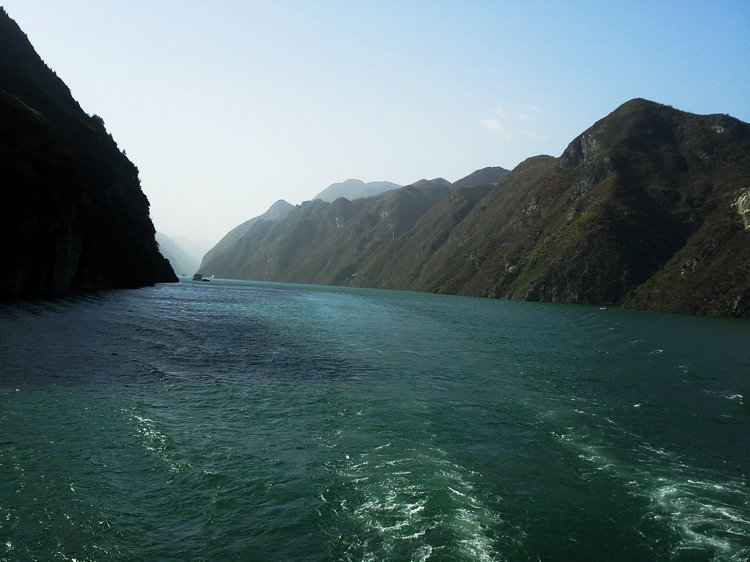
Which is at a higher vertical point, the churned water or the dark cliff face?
the dark cliff face

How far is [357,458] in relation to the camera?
19.8 meters

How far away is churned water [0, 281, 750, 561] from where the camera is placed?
44.4 feet

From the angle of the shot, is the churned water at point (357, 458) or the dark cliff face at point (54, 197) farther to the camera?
the dark cliff face at point (54, 197)

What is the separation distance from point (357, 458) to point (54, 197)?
85.7 metres

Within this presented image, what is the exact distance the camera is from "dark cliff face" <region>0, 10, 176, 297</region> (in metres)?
71.6

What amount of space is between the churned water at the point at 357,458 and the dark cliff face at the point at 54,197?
39.5 meters

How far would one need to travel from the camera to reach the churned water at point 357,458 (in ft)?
44.4

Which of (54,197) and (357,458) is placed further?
(54,197)

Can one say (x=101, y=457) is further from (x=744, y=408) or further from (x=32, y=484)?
(x=744, y=408)

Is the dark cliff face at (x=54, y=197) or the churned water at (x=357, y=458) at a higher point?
the dark cliff face at (x=54, y=197)

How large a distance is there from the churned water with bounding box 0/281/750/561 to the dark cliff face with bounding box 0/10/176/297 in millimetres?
39531

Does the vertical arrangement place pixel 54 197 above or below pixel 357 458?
above

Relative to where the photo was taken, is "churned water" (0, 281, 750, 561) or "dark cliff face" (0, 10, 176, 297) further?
"dark cliff face" (0, 10, 176, 297)

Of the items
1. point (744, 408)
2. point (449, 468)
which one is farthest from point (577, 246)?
point (449, 468)
